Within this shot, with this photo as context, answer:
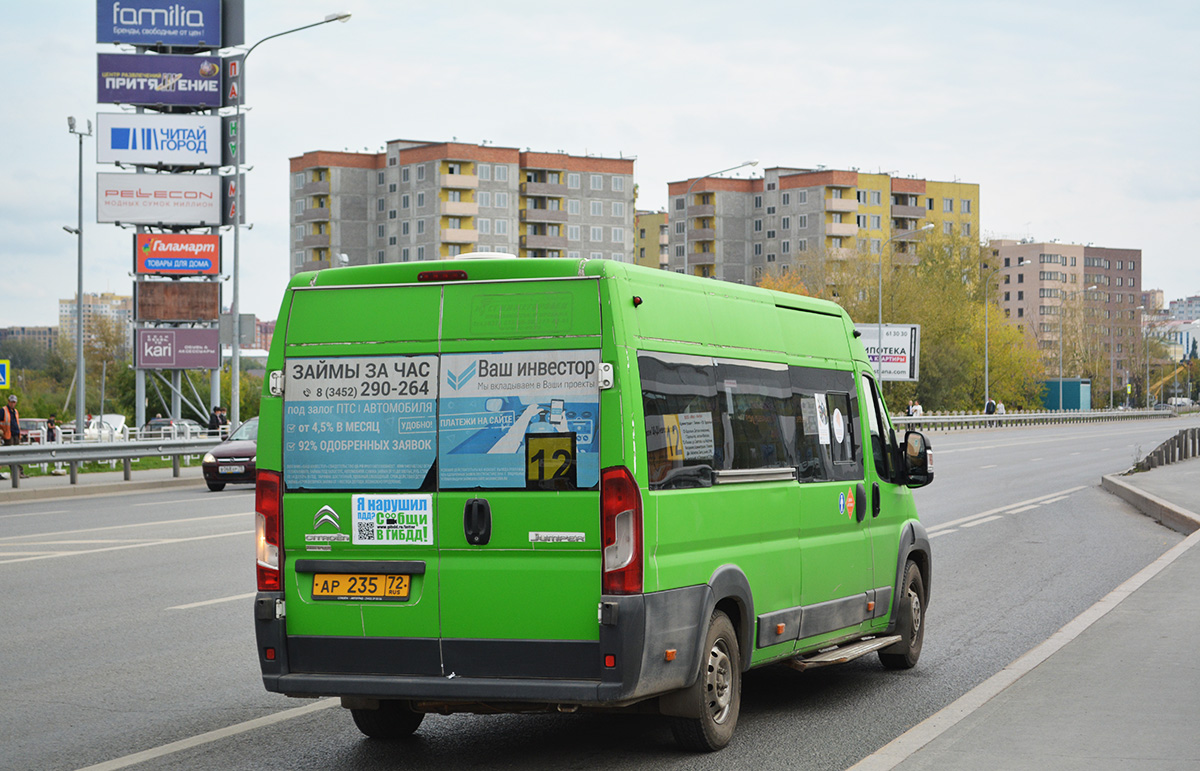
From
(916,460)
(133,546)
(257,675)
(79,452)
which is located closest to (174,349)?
(79,452)

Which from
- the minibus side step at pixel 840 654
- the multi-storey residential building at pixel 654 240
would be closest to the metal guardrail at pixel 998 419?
the minibus side step at pixel 840 654

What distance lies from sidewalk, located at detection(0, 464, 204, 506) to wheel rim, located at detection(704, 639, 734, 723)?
21552mm

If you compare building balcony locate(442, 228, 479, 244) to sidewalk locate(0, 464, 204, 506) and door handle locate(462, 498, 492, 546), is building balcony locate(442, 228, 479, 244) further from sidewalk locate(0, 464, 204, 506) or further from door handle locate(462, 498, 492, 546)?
door handle locate(462, 498, 492, 546)

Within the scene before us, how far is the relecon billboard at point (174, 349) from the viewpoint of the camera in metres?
54.5

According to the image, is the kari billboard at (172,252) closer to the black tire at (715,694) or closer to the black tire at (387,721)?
the black tire at (387,721)

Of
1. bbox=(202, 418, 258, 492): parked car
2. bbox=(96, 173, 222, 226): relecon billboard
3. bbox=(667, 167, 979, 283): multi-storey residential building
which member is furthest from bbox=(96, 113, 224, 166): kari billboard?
bbox=(667, 167, 979, 283): multi-storey residential building

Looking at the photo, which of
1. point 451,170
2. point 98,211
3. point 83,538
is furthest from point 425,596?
point 451,170

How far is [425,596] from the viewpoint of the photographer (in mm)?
6195

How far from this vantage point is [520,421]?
6.15 m

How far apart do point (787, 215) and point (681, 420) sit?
144054 millimetres

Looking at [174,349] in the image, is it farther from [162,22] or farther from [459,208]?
[459,208]

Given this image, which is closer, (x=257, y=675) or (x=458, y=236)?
(x=257, y=675)

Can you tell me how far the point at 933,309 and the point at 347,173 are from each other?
2559 inches

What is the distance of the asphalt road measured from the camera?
264 inches
